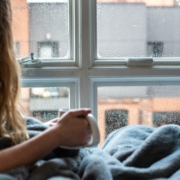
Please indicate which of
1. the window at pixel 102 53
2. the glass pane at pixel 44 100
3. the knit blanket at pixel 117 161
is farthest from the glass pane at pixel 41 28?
the knit blanket at pixel 117 161

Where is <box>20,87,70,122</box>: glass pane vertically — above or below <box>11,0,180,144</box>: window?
below

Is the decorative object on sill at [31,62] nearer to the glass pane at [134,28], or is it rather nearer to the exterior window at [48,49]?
the exterior window at [48,49]

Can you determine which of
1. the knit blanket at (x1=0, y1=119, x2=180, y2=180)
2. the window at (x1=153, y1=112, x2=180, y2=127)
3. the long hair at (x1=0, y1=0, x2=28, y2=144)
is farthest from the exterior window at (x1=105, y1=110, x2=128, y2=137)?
the long hair at (x1=0, y1=0, x2=28, y2=144)

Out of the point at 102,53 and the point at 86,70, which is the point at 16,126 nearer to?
the point at 86,70

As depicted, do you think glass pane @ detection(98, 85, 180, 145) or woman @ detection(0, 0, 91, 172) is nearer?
woman @ detection(0, 0, 91, 172)

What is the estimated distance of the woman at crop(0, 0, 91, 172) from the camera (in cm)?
84

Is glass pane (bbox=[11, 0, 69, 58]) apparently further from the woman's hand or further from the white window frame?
the woman's hand

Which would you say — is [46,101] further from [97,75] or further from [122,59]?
[122,59]

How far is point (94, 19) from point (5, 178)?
673 millimetres

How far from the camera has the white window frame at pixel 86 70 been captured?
1.21 meters

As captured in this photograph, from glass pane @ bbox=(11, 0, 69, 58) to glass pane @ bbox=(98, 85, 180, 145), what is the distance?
0.22 meters

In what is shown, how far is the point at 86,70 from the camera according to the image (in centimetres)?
122

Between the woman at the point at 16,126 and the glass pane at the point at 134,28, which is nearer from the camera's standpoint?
the woman at the point at 16,126

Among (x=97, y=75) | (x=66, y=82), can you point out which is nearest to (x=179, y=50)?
(x=97, y=75)
